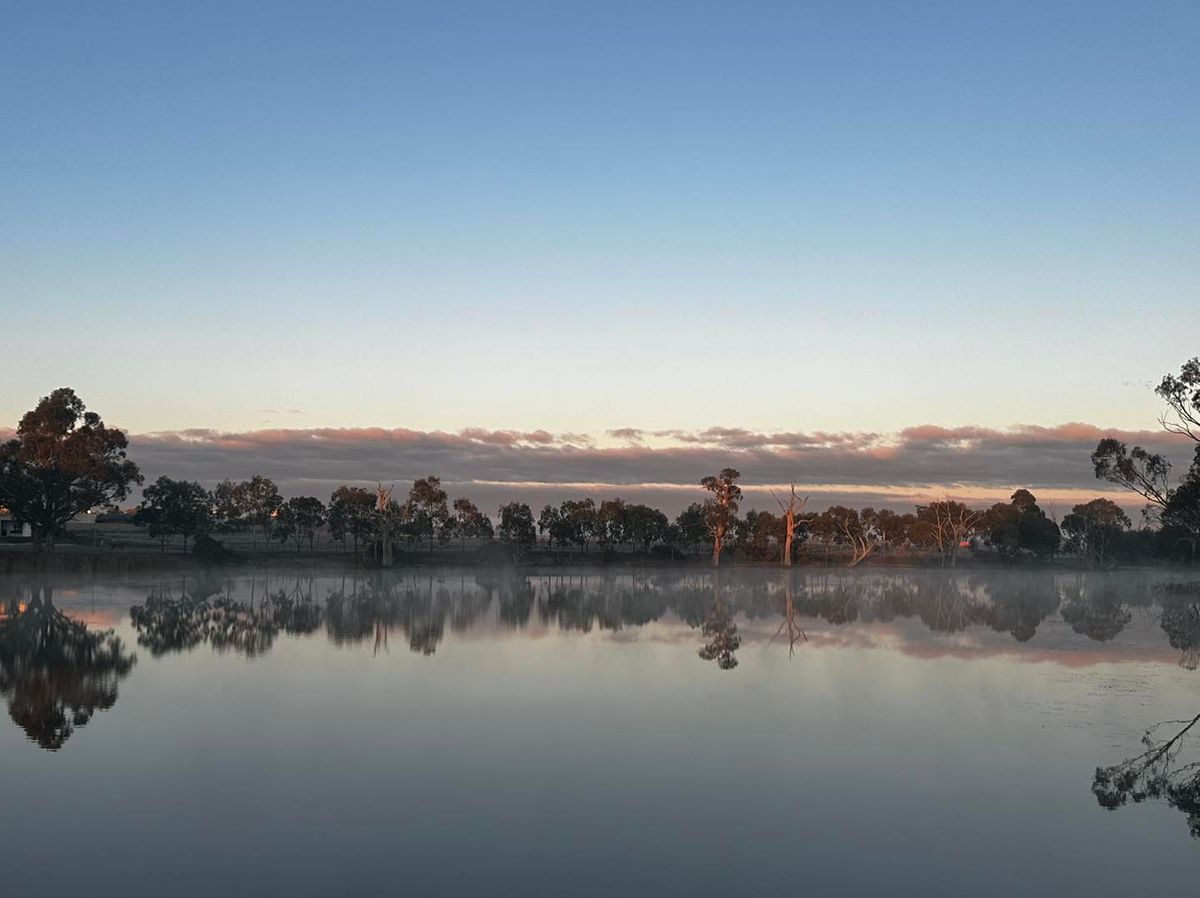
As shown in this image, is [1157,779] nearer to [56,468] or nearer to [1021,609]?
[1021,609]

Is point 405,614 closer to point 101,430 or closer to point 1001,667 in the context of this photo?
point 1001,667

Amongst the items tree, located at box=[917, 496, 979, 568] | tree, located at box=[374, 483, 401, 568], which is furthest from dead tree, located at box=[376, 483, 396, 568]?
tree, located at box=[917, 496, 979, 568]

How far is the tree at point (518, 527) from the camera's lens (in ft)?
378

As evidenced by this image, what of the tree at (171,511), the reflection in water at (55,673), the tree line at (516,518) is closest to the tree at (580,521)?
the tree line at (516,518)

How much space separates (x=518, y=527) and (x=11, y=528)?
5609 centimetres

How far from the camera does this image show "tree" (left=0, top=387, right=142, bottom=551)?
244ft

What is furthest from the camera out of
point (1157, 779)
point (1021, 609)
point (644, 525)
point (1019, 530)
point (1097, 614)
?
point (1019, 530)

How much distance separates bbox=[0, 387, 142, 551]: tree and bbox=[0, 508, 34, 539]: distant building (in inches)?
1192

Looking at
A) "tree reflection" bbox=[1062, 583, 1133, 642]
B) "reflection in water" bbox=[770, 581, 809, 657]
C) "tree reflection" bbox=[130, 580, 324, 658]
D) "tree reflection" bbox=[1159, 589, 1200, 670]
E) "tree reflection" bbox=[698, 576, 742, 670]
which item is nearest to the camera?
"tree reflection" bbox=[698, 576, 742, 670]

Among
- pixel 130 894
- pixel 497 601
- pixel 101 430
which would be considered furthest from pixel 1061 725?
pixel 101 430

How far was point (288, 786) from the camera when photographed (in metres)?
14.2

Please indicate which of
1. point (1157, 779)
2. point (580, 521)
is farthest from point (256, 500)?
point (1157, 779)

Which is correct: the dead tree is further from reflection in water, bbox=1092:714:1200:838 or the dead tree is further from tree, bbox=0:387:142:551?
reflection in water, bbox=1092:714:1200:838

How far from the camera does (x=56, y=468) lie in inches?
2965
